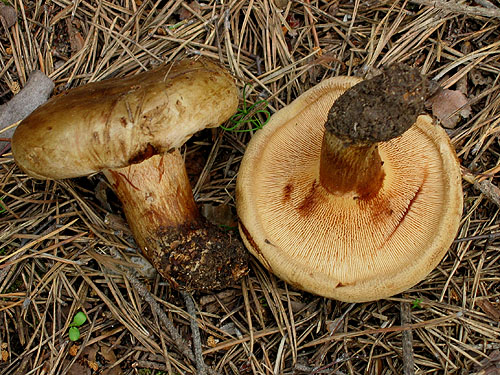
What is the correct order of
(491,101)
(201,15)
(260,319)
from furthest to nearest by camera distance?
(201,15) < (491,101) < (260,319)

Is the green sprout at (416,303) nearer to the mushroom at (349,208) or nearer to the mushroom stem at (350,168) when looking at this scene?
the mushroom at (349,208)

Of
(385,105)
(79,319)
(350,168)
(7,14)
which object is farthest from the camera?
(7,14)

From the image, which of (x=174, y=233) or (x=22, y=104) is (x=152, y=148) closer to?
(x=174, y=233)

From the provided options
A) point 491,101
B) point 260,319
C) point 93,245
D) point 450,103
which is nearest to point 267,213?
point 260,319

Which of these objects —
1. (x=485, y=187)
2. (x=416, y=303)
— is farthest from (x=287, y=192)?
(x=485, y=187)

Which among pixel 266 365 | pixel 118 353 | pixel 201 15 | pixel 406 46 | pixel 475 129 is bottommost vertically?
pixel 266 365

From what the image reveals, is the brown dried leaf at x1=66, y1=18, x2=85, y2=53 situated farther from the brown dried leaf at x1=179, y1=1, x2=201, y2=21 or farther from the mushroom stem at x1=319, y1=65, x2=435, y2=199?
the mushroom stem at x1=319, y1=65, x2=435, y2=199

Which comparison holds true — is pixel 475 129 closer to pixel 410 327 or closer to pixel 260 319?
pixel 410 327
